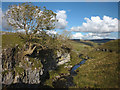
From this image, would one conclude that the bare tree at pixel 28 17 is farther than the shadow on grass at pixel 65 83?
Yes

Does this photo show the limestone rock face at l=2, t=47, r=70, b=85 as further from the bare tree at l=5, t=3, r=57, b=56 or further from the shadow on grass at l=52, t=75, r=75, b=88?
the shadow on grass at l=52, t=75, r=75, b=88

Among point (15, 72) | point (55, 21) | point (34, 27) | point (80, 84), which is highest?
point (55, 21)

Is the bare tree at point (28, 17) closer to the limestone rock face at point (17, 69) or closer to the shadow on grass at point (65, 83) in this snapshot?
the limestone rock face at point (17, 69)

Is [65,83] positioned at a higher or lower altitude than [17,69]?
higher

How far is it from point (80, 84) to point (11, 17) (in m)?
14.4

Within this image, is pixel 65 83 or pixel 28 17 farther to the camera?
pixel 28 17

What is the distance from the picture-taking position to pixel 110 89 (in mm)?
2625

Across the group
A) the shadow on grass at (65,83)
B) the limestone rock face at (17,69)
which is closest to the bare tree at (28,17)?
the limestone rock face at (17,69)

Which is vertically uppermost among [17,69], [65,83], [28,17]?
[28,17]

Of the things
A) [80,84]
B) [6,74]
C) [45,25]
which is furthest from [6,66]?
[80,84]

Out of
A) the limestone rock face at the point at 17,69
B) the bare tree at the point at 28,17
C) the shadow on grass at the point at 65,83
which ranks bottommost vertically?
the limestone rock face at the point at 17,69

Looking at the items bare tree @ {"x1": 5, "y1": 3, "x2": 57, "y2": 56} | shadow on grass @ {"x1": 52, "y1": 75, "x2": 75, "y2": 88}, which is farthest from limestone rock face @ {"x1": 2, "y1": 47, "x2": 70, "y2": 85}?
shadow on grass @ {"x1": 52, "y1": 75, "x2": 75, "y2": 88}

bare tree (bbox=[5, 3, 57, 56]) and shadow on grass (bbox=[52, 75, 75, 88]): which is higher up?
bare tree (bbox=[5, 3, 57, 56])

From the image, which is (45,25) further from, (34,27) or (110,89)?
(110,89)
